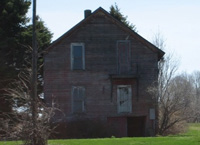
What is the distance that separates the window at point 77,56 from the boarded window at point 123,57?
8.41 feet

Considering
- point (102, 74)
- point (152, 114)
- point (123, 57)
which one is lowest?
point (152, 114)

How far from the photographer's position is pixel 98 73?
2994 centimetres

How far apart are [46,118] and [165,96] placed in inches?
648

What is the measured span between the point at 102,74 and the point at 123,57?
6.32 feet

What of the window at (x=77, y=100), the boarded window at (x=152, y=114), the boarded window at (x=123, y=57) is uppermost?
the boarded window at (x=123, y=57)

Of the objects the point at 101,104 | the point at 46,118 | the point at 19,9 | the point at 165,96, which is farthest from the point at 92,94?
the point at 46,118

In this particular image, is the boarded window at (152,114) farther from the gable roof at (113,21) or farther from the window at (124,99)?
the gable roof at (113,21)

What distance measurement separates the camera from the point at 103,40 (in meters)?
30.0

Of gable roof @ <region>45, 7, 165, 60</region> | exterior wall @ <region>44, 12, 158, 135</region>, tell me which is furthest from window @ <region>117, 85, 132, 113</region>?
gable roof @ <region>45, 7, 165, 60</region>

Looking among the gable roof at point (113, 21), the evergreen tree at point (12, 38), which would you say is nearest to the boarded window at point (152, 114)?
the gable roof at point (113, 21)

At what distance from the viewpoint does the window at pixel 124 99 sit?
1177 inches

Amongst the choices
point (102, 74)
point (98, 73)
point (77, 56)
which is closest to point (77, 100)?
point (98, 73)

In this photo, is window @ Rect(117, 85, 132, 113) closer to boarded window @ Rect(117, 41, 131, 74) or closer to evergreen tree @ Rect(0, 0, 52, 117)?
boarded window @ Rect(117, 41, 131, 74)

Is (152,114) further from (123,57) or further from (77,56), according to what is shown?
(77,56)
